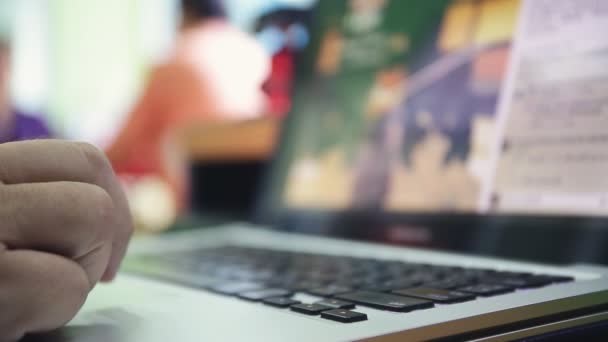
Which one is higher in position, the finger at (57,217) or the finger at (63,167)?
the finger at (63,167)

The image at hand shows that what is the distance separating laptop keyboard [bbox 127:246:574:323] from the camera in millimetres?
329

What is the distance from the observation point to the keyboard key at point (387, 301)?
1.02 feet

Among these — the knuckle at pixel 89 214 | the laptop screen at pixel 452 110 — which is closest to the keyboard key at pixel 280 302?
the knuckle at pixel 89 214

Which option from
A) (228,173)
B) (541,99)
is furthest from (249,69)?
(541,99)

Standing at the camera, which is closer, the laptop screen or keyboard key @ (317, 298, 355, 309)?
keyboard key @ (317, 298, 355, 309)

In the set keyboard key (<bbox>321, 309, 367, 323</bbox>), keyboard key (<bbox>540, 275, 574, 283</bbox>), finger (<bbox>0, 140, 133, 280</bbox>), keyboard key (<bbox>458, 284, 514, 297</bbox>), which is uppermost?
finger (<bbox>0, 140, 133, 280</bbox>)

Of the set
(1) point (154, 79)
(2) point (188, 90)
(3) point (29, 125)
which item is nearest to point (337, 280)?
(2) point (188, 90)

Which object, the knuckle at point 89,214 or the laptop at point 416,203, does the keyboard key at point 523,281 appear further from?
the knuckle at point 89,214

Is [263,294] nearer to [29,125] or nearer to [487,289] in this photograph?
[487,289]

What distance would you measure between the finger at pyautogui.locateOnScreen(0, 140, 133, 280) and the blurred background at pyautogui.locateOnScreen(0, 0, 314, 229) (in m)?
0.03

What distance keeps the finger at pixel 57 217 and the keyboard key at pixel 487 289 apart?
193 mm

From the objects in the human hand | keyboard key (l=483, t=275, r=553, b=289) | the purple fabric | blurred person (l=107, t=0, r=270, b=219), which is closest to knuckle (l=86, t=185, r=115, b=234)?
the human hand

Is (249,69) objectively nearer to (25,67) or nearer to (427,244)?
(427,244)

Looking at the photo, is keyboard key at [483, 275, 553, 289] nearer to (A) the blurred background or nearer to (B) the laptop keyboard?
(B) the laptop keyboard
